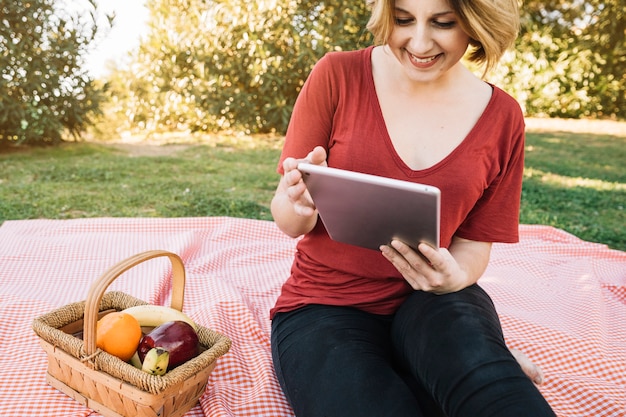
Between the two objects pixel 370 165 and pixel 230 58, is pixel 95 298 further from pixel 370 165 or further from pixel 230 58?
pixel 230 58

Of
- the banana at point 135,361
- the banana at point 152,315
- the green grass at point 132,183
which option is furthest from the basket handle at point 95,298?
the green grass at point 132,183

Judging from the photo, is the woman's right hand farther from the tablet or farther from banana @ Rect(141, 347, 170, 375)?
banana @ Rect(141, 347, 170, 375)

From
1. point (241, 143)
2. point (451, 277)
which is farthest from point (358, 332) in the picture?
point (241, 143)

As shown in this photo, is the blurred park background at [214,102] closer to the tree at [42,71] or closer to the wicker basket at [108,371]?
the tree at [42,71]

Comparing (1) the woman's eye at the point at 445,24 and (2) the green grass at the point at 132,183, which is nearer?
(1) the woman's eye at the point at 445,24

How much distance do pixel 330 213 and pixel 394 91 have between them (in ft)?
1.71

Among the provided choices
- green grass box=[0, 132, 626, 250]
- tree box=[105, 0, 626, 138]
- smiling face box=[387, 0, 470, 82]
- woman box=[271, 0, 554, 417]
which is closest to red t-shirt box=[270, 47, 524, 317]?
woman box=[271, 0, 554, 417]

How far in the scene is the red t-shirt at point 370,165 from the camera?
1669 mm

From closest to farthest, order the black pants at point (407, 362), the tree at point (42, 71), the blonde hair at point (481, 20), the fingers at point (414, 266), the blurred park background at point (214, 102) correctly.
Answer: the black pants at point (407, 362)
the fingers at point (414, 266)
the blonde hair at point (481, 20)
the blurred park background at point (214, 102)
the tree at point (42, 71)

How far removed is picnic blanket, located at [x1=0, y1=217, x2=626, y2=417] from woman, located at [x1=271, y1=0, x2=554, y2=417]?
1.24 ft

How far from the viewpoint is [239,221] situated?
3420mm

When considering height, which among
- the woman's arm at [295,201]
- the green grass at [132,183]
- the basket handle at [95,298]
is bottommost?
the green grass at [132,183]

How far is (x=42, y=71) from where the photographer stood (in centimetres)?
591

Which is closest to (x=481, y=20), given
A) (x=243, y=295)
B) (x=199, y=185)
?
(x=243, y=295)
